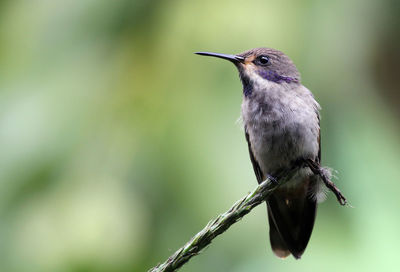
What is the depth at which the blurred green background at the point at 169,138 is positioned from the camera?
369 cm

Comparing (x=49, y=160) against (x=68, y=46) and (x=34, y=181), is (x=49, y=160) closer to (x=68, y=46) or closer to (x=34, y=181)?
(x=34, y=181)

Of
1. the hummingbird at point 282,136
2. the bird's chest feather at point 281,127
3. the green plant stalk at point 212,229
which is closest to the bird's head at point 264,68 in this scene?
the hummingbird at point 282,136

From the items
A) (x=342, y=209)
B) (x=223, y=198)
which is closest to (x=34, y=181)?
(x=223, y=198)

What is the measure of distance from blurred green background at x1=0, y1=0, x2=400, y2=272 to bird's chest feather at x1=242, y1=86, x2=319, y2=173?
2.59 feet

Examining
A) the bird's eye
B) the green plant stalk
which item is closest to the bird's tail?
the bird's eye

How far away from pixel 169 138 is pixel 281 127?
1236mm

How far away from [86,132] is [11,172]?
0.52 metres

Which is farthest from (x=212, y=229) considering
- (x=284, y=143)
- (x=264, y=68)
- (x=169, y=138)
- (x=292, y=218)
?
(x=169, y=138)

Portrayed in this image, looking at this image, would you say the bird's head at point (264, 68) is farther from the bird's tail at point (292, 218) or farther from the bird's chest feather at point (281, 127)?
the bird's tail at point (292, 218)

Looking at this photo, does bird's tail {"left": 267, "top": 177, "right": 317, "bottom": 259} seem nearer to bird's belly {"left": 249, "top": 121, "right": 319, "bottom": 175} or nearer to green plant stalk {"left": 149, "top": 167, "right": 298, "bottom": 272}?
bird's belly {"left": 249, "top": 121, "right": 319, "bottom": 175}

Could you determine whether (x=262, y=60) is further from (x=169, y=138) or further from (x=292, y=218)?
(x=169, y=138)

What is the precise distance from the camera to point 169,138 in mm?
3961

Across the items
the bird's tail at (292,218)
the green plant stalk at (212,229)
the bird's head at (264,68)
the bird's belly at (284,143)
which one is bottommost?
the bird's tail at (292,218)

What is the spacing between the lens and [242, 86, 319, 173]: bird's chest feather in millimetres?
2846
